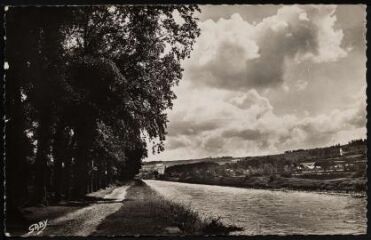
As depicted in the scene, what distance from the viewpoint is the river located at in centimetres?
945

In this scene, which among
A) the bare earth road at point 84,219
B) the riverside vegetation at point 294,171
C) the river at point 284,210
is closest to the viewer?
the bare earth road at point 84,219

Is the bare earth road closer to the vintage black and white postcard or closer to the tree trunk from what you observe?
the vintage black and white postcard

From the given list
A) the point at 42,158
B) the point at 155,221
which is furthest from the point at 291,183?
the point at 42,158

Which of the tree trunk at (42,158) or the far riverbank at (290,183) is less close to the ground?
the tree trunk at (42,158)

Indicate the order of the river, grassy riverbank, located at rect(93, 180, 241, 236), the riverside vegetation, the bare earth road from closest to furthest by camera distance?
the bare earth road
grassy riverbank, located at rect(93, 180, 241, 236)
the river
the riverside vegetation

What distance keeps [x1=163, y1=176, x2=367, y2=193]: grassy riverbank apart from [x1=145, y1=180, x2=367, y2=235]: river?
0.14 m

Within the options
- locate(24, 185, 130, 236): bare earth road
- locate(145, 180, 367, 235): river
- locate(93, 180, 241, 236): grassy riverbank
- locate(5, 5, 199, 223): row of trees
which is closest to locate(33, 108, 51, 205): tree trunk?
locate(5, 5, 199, 223): row of trees

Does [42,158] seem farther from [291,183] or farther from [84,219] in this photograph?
[291,183]

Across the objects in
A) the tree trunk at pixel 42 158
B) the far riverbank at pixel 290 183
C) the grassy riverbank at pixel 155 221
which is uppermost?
the tree trunk at pixel 42 158

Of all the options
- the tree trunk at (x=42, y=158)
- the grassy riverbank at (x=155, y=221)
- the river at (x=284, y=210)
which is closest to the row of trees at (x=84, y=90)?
the tree trunk at (x=42, y=158)

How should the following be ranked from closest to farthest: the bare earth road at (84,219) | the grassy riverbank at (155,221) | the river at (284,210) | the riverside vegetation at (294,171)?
the bare earth road at (84,219) < the grassy riverbank at (155,221) < the river at (284,210) < the riverside vegetation at (294,171)

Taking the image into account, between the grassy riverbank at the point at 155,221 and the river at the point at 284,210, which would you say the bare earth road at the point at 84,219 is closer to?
the grassy riverbank at the point at 155,221

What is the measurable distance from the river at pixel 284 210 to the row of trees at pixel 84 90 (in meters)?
1.62

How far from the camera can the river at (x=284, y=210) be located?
945 centimetres
